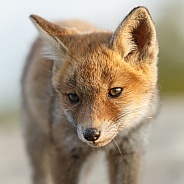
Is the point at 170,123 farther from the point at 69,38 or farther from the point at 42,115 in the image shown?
the point at 69,38

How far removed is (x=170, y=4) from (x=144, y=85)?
71.2 ft

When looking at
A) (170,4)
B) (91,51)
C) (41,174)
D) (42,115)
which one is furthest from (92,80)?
(170,4)

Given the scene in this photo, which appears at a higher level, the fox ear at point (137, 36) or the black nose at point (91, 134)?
the fox ear at point (137, 36)

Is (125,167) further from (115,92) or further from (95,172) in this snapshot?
(95,172)

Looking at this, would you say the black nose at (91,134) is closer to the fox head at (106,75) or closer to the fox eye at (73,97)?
the fox head at (106,75)

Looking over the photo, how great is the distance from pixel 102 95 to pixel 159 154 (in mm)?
3749

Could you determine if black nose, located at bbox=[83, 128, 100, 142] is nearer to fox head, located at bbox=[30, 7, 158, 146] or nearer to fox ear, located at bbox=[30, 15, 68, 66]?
fox head, located at bbox=[30, 7, 158, 146]

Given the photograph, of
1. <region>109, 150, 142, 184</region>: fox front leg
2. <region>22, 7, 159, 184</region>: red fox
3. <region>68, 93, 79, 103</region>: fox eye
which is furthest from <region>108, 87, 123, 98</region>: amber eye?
<region>109, 150, 142, 184</region>: fox front leg

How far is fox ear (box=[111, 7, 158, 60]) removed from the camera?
6.40 metres

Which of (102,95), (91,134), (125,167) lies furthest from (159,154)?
(91,134)

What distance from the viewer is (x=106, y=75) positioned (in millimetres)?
6270

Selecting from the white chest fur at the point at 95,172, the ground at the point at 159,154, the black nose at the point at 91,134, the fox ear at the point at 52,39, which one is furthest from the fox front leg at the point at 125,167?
the black nose at the point at 91,134

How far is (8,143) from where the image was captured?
12.1 metres

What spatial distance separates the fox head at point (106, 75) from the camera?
6.14m
